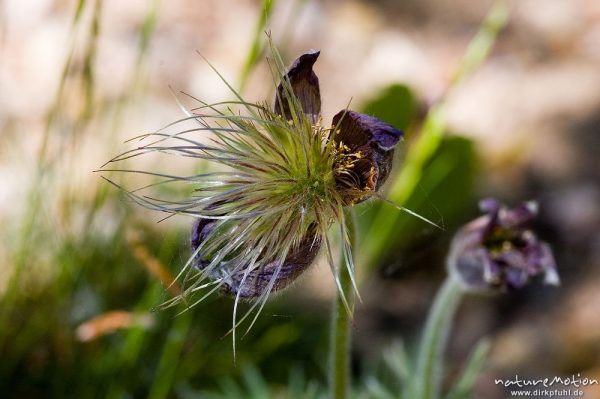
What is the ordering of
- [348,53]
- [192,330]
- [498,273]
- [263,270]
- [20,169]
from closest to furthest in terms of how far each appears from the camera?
1. [263,270]
2. [498,273]
3. [192,330]
4. [20,169]
5. [348,53]

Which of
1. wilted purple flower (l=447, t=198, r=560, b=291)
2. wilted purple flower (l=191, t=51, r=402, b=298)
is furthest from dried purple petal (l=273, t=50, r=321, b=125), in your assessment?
wilted purple flower (l=447, t=198, r=560, b=291)

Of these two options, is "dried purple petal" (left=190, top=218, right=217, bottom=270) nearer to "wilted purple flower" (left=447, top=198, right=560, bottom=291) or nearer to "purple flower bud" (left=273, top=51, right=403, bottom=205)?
"purple flower bud" (left=273, top=51, right=403, bottom=205)

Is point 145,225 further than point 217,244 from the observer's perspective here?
Yes

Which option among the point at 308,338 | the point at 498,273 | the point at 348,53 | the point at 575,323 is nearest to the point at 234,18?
the point at 348,53

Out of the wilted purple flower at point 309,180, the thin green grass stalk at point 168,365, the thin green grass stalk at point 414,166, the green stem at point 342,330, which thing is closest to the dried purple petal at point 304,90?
the wilted purple flower at point 309,180

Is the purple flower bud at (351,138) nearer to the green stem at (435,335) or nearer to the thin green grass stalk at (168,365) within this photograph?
the green stem at (435,335)

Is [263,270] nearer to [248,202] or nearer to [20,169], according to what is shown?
[248,202]
